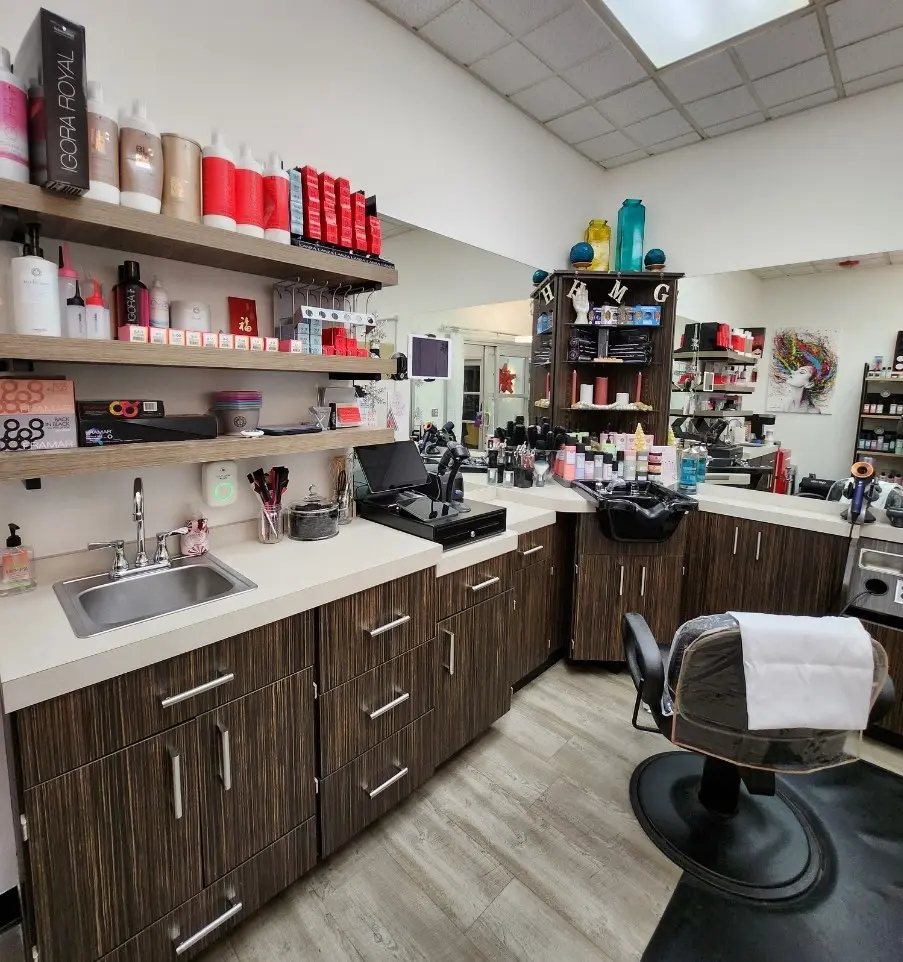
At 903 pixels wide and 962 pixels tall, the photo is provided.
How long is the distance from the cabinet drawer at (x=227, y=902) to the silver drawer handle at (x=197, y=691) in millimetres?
548

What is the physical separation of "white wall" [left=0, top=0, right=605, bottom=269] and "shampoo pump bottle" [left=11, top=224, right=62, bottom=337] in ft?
2.00

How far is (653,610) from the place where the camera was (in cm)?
271

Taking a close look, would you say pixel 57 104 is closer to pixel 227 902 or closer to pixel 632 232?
pixel 227 902

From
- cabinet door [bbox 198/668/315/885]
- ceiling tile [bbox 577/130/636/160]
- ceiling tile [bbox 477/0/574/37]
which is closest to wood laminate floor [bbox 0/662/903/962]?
cabinet door [bbox 198/668/315/885]

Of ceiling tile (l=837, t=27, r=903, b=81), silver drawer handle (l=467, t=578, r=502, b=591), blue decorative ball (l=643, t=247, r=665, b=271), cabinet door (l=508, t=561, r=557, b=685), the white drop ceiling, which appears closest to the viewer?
silver drawer handle (l=467, t=578, r=502, b=591)

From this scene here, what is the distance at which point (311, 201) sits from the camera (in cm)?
172

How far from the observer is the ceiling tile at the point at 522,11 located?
205 cm

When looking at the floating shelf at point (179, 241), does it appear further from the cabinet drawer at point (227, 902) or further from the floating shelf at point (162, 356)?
the cabinet drawer at point (227, 902)

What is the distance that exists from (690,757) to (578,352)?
2.22 metres

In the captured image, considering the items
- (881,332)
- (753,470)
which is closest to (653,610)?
(753,470)

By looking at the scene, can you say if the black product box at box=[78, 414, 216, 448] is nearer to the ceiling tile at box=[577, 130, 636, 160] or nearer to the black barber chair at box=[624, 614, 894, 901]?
the black barber chair at box=[624, 614, 894, 901]

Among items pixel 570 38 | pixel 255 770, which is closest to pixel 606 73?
pixel 570 38

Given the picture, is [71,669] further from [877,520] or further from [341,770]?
[877,520]

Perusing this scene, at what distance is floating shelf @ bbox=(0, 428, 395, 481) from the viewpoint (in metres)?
1.22
